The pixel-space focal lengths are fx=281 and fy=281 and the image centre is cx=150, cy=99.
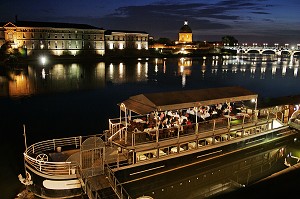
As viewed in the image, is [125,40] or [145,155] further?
[125,40]

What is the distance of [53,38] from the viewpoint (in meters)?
116

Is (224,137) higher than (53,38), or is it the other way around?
(53,38)

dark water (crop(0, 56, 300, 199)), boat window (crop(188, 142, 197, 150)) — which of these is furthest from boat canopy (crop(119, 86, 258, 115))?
dark water (crop(0, 56, 300, 199))

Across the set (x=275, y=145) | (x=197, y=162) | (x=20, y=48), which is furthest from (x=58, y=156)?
(x=20, y=48)

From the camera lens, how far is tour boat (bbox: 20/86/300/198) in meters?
13.7

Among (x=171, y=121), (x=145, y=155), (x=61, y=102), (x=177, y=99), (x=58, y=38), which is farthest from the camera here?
(x=58, y=38)

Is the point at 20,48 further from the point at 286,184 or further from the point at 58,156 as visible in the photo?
the point at 286,184

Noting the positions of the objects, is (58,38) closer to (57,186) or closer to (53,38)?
(53,38)

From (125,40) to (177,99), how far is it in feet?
425

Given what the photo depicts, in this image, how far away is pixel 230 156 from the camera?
2025 centimetres

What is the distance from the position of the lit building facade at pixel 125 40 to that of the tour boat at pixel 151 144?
391ft

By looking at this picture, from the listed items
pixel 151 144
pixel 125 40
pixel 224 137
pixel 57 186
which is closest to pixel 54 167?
Answer: pixel 57 186

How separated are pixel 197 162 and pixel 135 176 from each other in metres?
4.53

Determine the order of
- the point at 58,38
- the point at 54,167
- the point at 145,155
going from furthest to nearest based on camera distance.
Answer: the point at 58,38, the point at 145,155, the point at 54,167
